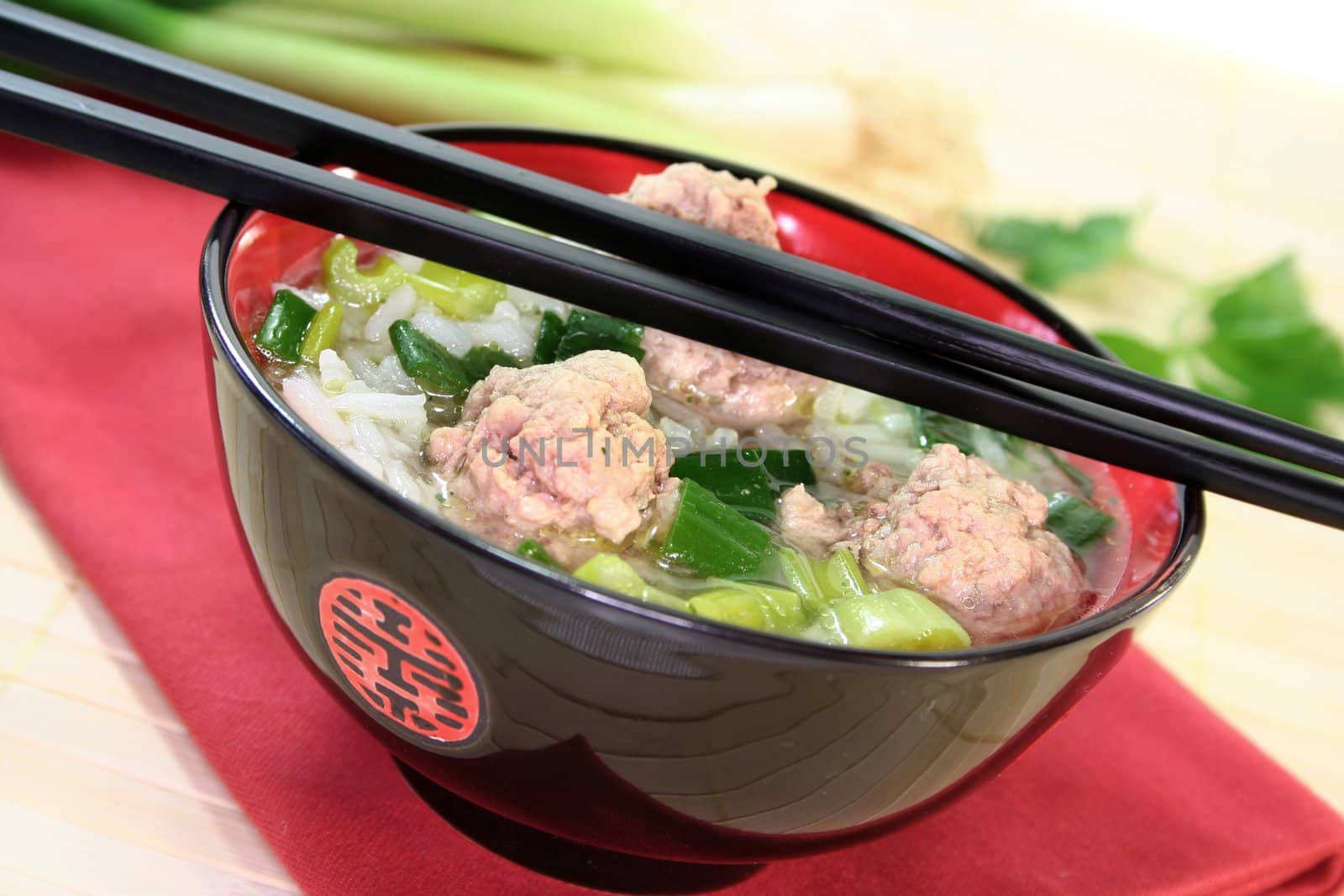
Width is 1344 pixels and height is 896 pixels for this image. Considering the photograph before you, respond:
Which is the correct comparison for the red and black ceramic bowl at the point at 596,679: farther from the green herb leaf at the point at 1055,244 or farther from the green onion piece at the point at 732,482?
the green herb leaf at the point at 1055,244

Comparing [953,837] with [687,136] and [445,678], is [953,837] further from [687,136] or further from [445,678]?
[687,136]

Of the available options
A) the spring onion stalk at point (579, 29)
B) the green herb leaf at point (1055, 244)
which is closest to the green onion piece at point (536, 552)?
the spring onion stalk at point (579, 29)

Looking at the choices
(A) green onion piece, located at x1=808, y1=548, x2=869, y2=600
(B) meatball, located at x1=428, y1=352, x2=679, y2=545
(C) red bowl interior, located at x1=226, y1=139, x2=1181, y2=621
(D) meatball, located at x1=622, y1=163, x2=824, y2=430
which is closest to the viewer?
(B) meatball, located at x1=428, y1=352, x2=679, y2=545

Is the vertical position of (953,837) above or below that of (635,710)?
below

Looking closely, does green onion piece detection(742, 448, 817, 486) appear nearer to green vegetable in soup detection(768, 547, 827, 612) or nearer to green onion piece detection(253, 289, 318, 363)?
green vegetable in soup detection(768, 547, 827, 612)

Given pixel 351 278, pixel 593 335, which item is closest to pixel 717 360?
pixel 593 335

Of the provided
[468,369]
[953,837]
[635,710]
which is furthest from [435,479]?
[953,837]

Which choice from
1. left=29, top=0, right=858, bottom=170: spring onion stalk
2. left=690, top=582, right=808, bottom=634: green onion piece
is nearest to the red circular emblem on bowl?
left=690, top=582, right=808, bottom=634: green onion piece
